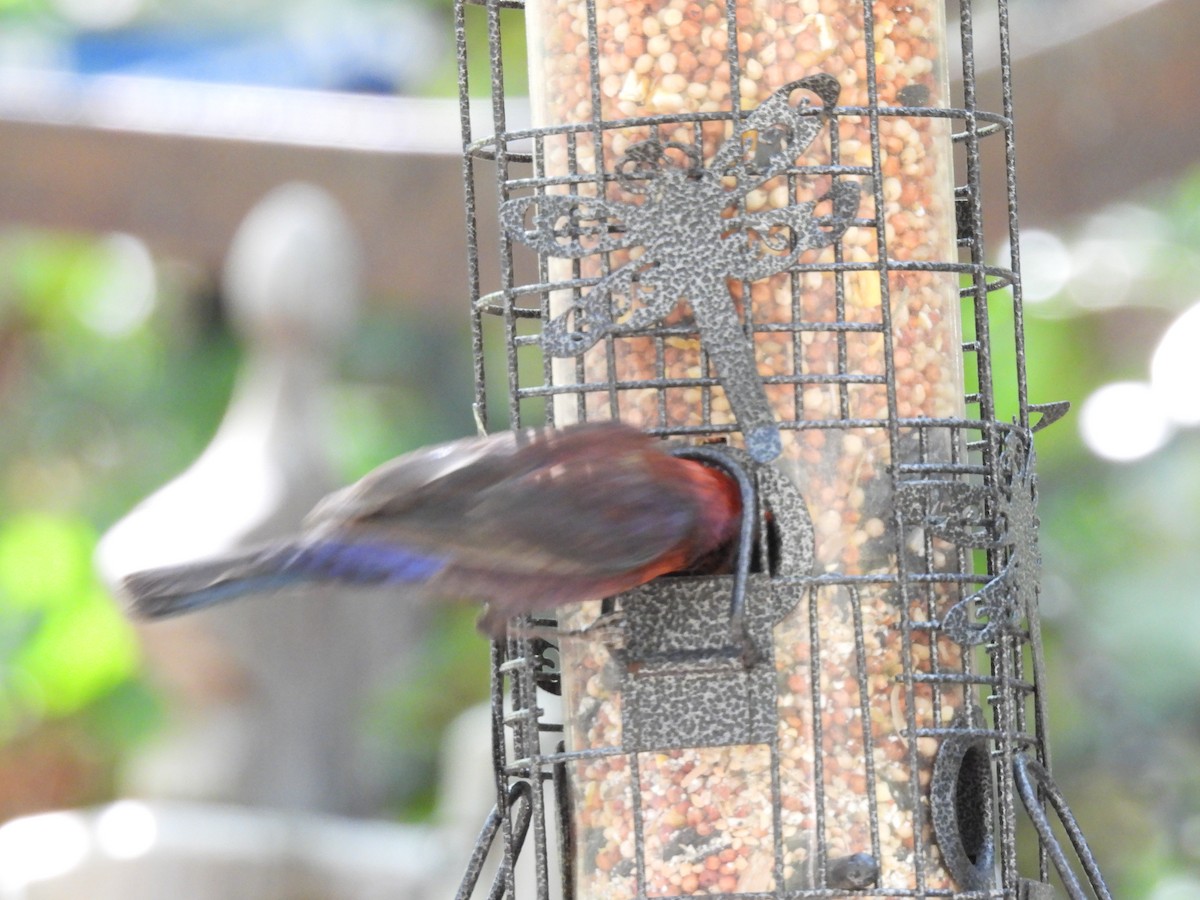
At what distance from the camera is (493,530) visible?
261 cm

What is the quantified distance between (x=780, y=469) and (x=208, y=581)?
0.95m

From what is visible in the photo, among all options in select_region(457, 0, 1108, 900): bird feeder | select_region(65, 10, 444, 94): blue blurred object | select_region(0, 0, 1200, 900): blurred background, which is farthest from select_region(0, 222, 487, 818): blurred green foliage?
select_region(457, 0, 1108, 900): bird feeder

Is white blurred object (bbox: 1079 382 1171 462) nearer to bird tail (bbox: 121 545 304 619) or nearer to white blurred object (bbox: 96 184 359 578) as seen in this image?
white blurred object (bbox: 96 184 359 578)

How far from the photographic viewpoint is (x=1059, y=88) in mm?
5820

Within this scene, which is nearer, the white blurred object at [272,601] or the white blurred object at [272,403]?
the white blurred object at [272,403]

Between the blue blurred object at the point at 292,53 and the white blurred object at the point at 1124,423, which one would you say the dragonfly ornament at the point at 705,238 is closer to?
the white blurred object at the point at 1124,423

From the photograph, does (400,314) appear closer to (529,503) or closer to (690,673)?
(690,673)

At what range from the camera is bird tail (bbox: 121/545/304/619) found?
2.54 metres

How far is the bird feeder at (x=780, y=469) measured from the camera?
292 centimetres

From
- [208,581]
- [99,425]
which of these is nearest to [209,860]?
[208,581]

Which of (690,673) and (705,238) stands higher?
(705,238)

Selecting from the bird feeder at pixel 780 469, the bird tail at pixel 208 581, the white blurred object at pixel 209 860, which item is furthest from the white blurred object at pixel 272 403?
the bird tail at pixel 208 581

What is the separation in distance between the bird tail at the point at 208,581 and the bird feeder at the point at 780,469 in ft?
1.67

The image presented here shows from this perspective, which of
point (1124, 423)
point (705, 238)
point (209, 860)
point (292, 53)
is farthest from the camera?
point (292, 53)
